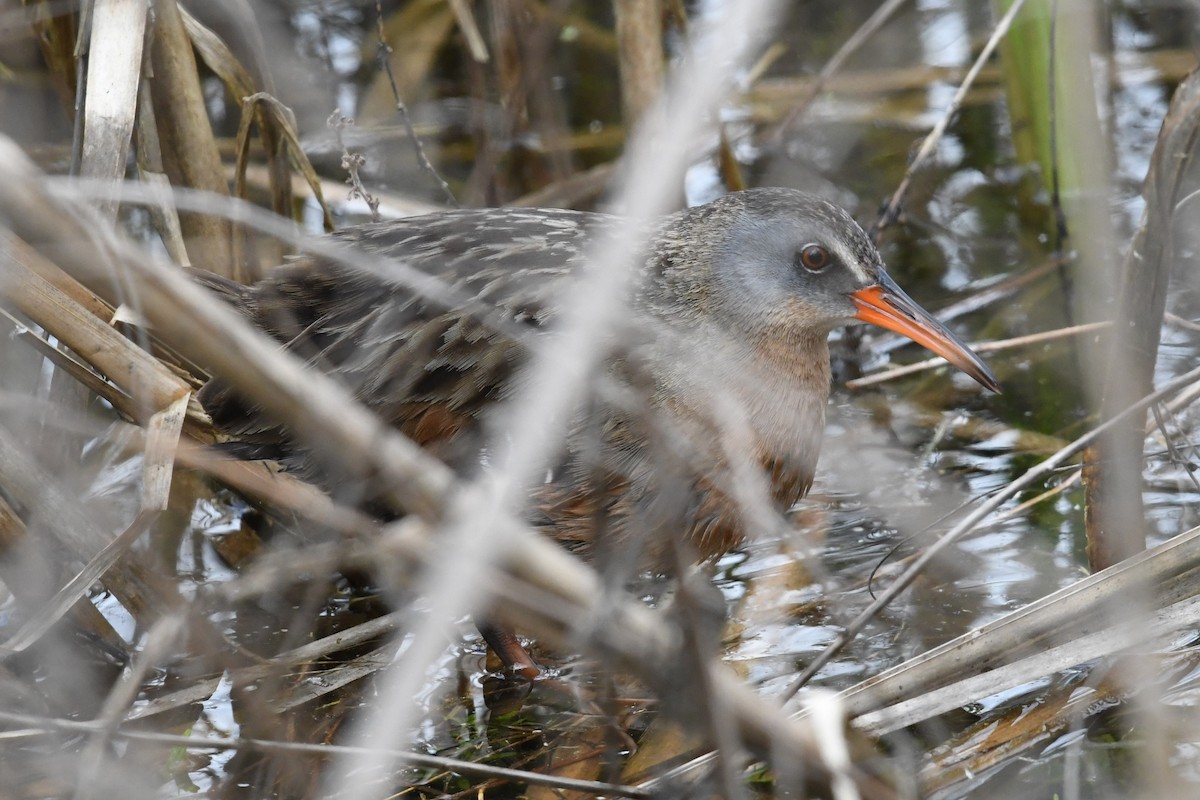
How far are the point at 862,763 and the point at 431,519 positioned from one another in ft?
4.22

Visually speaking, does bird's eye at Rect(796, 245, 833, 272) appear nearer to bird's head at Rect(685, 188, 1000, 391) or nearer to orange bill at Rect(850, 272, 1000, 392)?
bird's head at Rect(685, 188, 1000, 391)

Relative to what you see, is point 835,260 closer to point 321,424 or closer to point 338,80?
point 321,424

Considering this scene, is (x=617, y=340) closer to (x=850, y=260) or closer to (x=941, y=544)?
(x=850, y=260)

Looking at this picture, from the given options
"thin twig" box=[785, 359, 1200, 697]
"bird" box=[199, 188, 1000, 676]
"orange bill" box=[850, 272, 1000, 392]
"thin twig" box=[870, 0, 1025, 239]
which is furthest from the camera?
"thin twig" box=[870, 0, 1025, 239]

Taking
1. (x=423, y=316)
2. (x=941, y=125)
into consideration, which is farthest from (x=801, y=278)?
(x=941, y=125)

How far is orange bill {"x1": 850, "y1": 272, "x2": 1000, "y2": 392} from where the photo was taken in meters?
3.33

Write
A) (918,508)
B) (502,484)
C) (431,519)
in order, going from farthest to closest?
(918,508) → (431,519) → (502,484)

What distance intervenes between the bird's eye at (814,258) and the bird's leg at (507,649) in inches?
46.8

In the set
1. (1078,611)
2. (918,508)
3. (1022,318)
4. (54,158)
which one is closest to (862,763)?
(1078,611)

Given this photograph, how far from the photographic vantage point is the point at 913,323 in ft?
11.2

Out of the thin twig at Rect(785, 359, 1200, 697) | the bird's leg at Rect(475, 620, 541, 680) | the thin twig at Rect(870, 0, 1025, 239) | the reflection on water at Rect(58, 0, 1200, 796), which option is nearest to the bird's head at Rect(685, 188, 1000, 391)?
the reflection on water at Rect(58, 0, 1200, 796)

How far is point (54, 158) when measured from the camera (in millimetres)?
5395

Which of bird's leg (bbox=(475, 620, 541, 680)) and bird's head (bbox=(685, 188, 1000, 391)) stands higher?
bird's head (bbox=(685, 188, 1000, 391))

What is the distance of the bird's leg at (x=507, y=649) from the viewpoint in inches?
134
